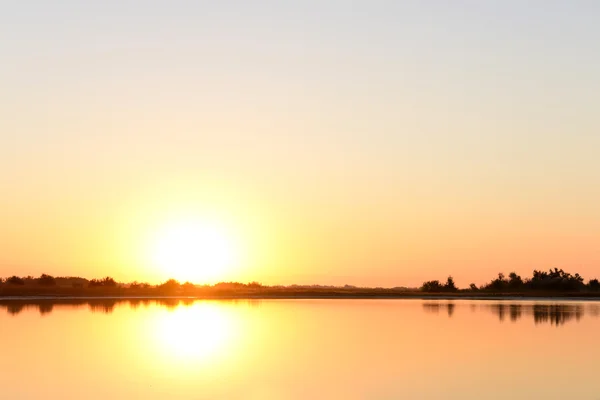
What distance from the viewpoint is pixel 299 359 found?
1048 inches

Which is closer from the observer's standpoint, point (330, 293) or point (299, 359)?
point (299, 359)

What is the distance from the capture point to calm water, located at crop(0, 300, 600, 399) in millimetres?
20453

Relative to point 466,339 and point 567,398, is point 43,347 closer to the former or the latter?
point 466,339

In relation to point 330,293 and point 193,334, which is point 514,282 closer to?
point 330,293

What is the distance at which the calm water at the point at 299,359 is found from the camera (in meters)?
20.5

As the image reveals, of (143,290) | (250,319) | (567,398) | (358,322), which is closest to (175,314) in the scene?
(250,319)

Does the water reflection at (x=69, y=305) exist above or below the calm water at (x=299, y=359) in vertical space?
above

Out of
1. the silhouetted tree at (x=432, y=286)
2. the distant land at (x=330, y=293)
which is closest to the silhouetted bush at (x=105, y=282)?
the distant land at (x=330, y=293)

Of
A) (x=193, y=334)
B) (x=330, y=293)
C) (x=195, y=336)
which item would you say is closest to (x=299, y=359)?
(x=195, y=336)

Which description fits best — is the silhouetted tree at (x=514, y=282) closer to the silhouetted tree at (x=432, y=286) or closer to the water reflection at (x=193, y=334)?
the silhouetted tree at (x=432, y=286)

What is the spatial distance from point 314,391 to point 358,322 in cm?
2300

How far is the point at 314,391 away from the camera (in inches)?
797

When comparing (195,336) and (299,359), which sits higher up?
(195,336)

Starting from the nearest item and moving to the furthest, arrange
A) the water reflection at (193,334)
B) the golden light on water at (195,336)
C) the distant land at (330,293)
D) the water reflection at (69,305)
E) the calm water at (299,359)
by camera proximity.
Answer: the calm water at (299,359)
the golden light on water at (195,336)
the water reflection at (193,334)
the water reflection at (69,305)
the distant land at (330,293)
